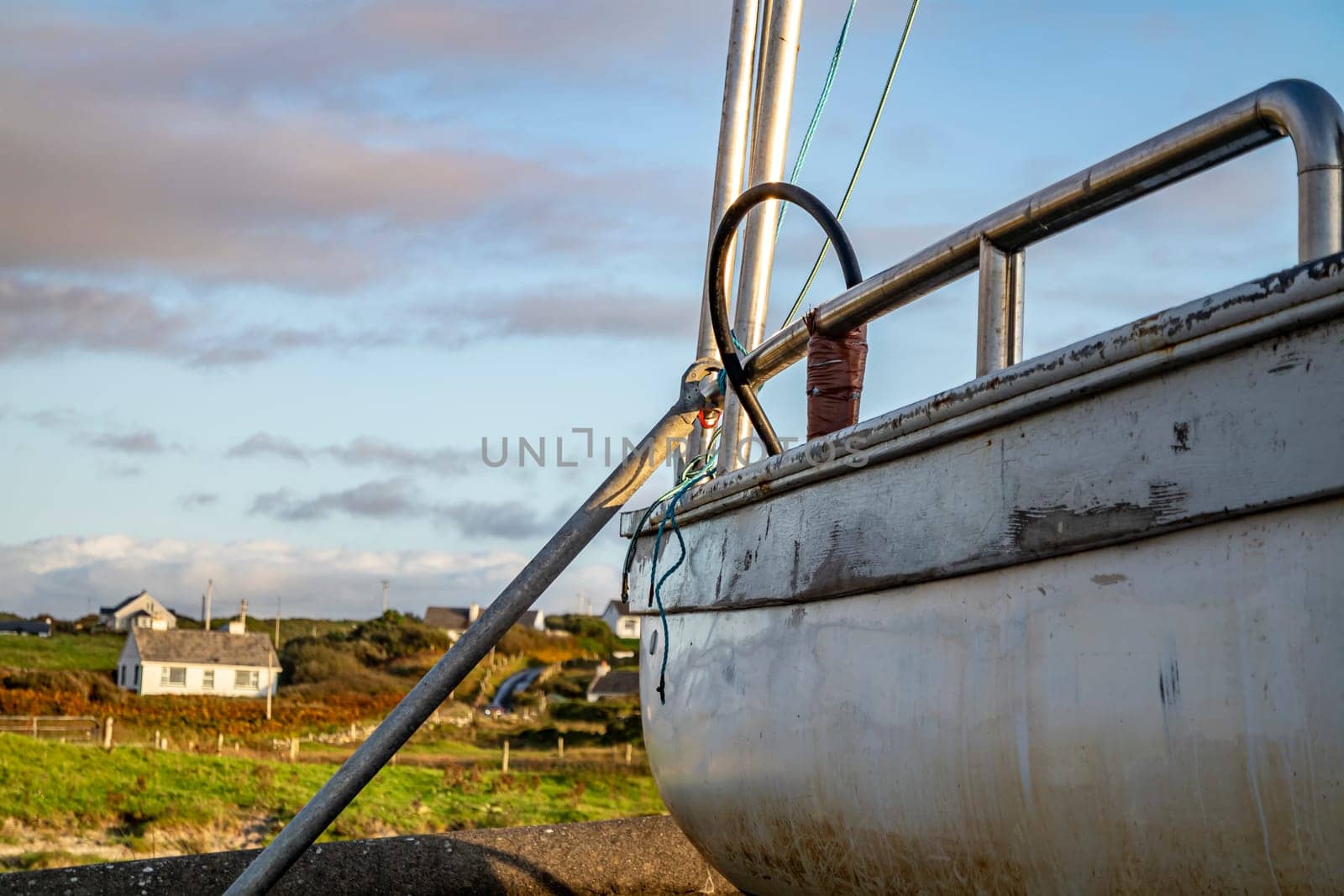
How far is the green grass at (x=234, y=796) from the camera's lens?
17312mm

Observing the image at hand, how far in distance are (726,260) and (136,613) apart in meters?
89.3

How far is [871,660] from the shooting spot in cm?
243

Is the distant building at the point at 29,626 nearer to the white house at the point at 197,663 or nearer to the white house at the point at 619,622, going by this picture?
the white house at the point at 197,663

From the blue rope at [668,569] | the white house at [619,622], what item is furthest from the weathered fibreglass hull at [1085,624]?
the white house at [619,622]

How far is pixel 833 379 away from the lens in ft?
10.0

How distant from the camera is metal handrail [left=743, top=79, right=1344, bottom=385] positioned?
1828mm

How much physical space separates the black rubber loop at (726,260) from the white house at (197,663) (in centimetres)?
5050

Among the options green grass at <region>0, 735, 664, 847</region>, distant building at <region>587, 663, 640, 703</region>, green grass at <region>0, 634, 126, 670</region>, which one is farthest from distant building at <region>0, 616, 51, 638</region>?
green grass at <region>0, 735, 664, 847</region>

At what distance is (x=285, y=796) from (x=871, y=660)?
19.8 meters

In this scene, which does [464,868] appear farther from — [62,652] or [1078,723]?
[62,652]

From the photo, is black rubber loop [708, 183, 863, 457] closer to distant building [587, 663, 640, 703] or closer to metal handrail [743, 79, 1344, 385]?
metal handrail [743, 79, 1344, 385]

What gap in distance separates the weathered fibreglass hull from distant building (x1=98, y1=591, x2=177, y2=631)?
84.5 m

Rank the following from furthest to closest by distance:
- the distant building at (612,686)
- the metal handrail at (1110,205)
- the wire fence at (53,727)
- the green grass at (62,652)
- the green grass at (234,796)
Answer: the distant building at (612,686)
the green grass at (62,652)
the wire fence at (53,727)
the green grass at (234,796)
the metal handrail at (1110,205)

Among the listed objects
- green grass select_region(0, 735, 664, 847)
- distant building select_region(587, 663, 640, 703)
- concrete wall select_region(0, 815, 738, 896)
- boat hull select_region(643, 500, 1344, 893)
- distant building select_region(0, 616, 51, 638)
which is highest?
boat hull select_region(643, 500, 1344, 893)
